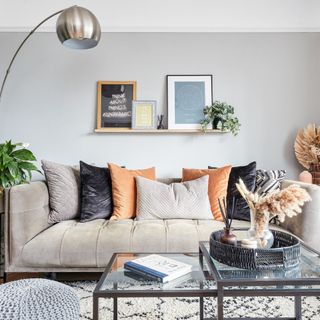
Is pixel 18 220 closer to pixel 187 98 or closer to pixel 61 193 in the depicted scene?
pixel 61 193

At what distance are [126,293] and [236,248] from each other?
1.56ft

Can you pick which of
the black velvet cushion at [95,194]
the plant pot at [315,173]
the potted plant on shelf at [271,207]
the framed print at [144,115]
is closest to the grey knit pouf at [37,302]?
the potted plant on shelf at [271,207]

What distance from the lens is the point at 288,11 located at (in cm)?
292

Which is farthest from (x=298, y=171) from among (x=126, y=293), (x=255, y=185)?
(x=126, y=293)

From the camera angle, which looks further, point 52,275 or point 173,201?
point 173,201

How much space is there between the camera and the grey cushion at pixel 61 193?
7.43 ft

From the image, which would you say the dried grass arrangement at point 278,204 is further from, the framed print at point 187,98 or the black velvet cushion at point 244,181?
the framed print at point 187,98

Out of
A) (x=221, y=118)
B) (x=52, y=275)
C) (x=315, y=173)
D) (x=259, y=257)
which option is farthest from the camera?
(x=221, y=118)

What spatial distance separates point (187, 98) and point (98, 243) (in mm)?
1706

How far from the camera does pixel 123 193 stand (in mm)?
2332

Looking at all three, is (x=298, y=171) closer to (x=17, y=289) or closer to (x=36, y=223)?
(x=36, y=223)

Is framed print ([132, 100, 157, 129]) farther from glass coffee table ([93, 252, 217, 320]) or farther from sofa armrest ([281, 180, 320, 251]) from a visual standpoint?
glass coffee table ([93, 252, 217, 320])

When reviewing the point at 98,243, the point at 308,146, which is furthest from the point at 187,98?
the point at 98,243

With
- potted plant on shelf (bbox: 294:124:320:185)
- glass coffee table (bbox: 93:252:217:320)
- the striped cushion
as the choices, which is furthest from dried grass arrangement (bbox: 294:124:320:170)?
glass coffee table (bbox: 93:252:217:320)
